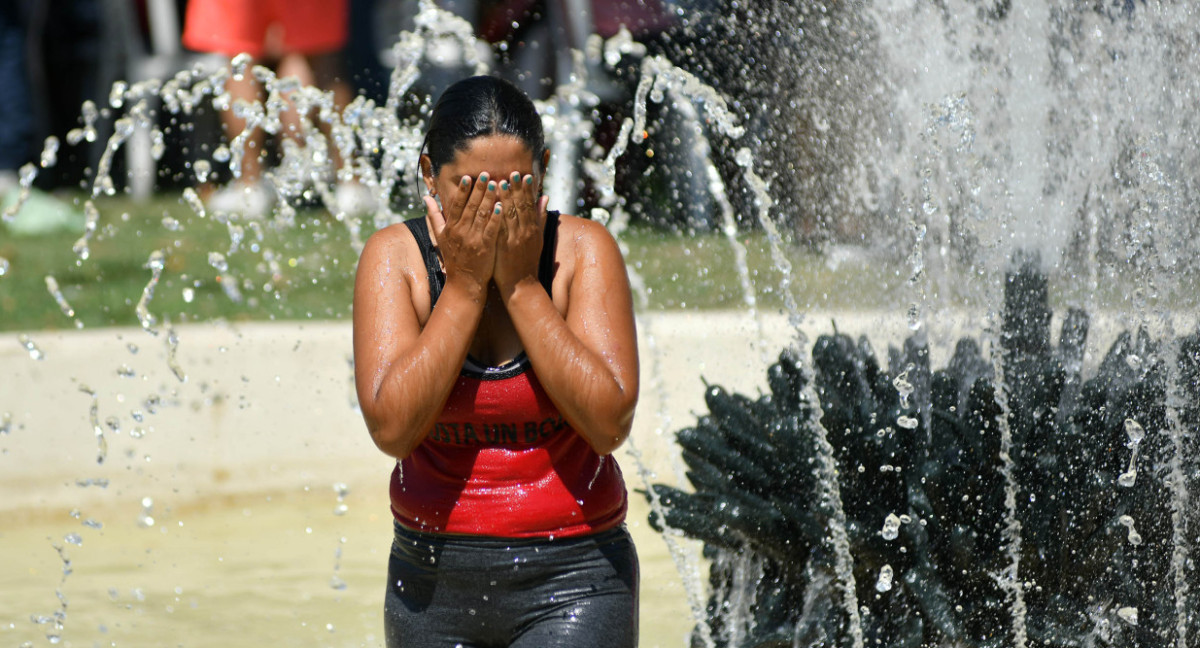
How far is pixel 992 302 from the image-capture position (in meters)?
3.09

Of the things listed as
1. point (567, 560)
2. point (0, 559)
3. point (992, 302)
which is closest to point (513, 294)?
point (567, 560)

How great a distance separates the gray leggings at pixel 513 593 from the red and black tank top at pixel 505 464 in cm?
3

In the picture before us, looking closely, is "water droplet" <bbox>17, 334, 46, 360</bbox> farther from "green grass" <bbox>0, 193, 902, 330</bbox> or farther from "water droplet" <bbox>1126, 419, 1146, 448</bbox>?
"water droplet" <bbox>1126, 419, 1146, 448</bbox>

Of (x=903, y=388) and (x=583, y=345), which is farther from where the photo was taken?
(x=903, y=388)

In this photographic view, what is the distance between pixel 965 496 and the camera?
2764 millimetres

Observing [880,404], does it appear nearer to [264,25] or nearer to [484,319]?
[484,319]

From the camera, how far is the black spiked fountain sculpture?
8.93 ft

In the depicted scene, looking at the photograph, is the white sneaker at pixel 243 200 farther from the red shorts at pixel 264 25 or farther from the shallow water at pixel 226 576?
the shallow water at pixel 226 576

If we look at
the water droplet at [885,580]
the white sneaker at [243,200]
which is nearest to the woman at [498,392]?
the water droplet at [885,580]

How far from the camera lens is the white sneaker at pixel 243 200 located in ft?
24.1

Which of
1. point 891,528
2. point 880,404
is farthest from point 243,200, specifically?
point 891,528

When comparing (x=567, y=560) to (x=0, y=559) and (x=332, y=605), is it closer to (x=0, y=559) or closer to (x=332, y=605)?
(x=332, y=605)

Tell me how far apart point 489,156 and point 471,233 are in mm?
112

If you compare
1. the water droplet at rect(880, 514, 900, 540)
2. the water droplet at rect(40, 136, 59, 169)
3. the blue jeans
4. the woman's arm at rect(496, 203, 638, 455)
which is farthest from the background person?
the woman's arm at rect(496, 203, 638, 455)
